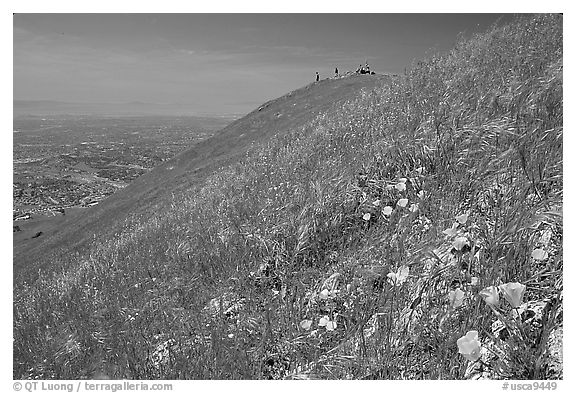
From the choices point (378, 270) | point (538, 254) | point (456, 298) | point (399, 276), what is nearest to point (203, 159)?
point (378, 270)

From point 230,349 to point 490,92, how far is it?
461cm

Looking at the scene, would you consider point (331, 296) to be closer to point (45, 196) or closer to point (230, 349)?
point (230, 349)

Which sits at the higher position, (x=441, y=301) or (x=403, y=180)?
(x=403, y=180)

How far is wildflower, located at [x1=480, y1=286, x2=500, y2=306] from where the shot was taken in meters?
2.09

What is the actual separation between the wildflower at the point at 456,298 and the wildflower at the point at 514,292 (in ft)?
0.96

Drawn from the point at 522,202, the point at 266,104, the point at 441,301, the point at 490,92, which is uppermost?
the point at 266,104

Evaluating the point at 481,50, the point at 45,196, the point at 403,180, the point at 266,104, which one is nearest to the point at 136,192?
the point at 266,104

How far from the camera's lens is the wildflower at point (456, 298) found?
2.30 metres

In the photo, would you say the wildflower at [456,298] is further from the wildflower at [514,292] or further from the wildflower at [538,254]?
the wildflower at [538,254]

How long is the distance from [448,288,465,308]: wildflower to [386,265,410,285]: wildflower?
409 millimetres

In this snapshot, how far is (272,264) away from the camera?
12.9 ft

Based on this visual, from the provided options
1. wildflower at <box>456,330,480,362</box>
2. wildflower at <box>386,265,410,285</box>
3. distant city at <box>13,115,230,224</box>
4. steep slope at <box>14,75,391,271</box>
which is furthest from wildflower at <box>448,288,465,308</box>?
distant city at <box>13,115,230,224</box>
